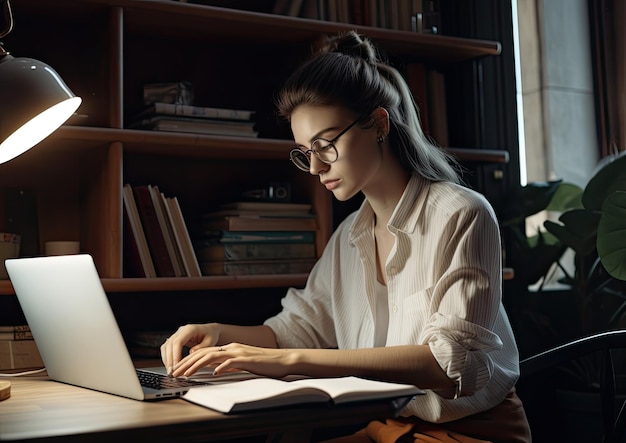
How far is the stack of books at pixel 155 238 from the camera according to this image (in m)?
2.09

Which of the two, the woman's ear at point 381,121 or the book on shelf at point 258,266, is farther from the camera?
the book on shelf at point 258,266

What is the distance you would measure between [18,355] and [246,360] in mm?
828

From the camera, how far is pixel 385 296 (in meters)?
1.84

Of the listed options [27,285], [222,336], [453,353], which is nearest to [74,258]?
[27,285]

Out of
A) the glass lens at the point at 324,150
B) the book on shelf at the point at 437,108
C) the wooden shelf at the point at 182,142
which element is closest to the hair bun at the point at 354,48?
the glass lens at the point at 324,150

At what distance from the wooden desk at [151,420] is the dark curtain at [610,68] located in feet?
6.57

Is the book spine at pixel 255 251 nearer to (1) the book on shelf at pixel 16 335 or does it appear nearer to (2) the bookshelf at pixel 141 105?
(2) the bookshelf at pixel 141 105

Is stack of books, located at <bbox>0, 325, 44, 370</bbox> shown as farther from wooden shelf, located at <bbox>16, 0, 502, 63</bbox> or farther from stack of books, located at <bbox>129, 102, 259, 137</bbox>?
wooden shelf, located at <bbox>16, 0, 502, 63</bbox>

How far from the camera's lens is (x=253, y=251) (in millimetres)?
2225

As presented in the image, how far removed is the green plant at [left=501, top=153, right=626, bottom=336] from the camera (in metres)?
2.53

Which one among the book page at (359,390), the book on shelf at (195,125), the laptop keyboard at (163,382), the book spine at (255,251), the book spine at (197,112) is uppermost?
the book spine at (197,112)

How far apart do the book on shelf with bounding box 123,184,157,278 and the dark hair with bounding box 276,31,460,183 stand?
51 cm

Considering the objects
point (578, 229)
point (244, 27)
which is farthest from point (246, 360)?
point (578, 229)

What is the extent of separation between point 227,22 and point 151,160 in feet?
1.53
